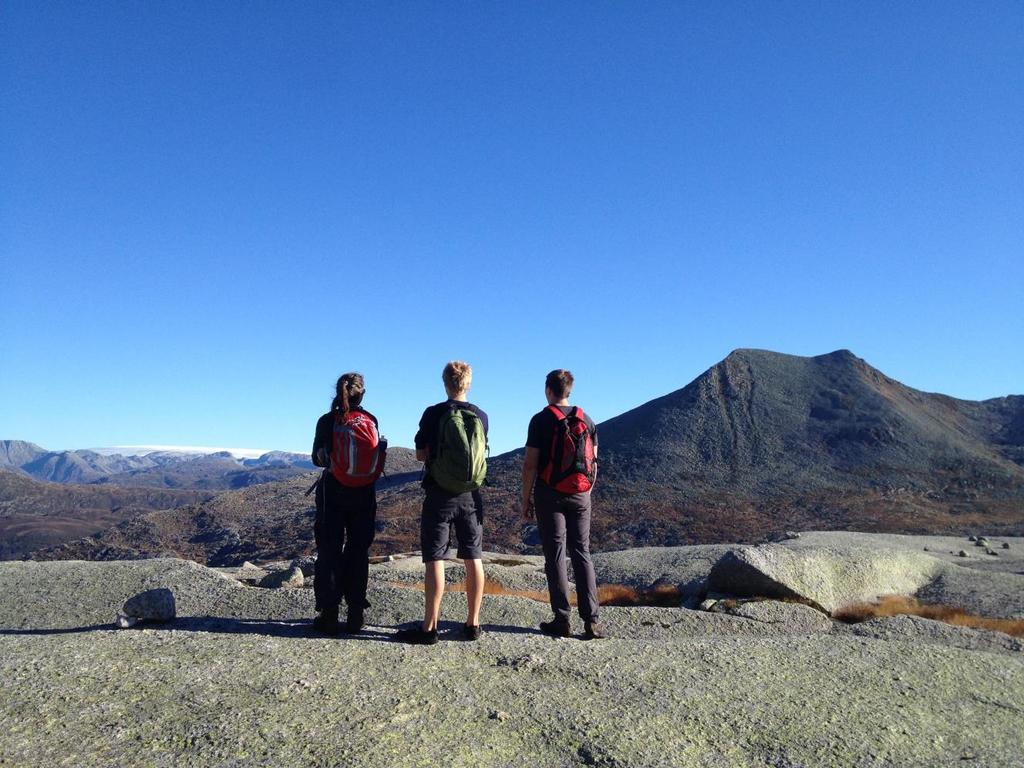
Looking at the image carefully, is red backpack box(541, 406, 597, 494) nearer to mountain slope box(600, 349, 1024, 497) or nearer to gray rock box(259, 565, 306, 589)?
gray rock box(259, 565, 306, 589)

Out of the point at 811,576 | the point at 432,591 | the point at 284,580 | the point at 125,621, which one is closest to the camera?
the point at 432,591

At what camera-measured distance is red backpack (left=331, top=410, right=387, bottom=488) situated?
6.49 meters

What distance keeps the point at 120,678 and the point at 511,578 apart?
1193 centimetres

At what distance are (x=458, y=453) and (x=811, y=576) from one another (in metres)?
8.97

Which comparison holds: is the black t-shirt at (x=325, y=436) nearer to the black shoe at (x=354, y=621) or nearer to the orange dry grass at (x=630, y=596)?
the black shoe at (x=354, y=621)

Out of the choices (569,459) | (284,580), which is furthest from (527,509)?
(284,580)

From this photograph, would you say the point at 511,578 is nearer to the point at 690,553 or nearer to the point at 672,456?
the point at 690,553

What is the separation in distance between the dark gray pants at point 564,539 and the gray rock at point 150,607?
3987 mm

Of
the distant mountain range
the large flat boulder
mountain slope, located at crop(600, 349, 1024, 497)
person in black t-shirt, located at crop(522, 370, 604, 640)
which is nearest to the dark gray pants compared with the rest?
person in black t-shirt, located at crop(522, 370, 604, 640)

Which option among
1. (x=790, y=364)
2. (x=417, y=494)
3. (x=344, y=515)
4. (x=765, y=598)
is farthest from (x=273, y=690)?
(x=790, y=364)

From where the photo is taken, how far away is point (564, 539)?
22.7ft

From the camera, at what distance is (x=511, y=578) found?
54.3 ft

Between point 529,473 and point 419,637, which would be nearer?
point 419,637

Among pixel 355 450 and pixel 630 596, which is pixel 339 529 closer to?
pixel 355 450
